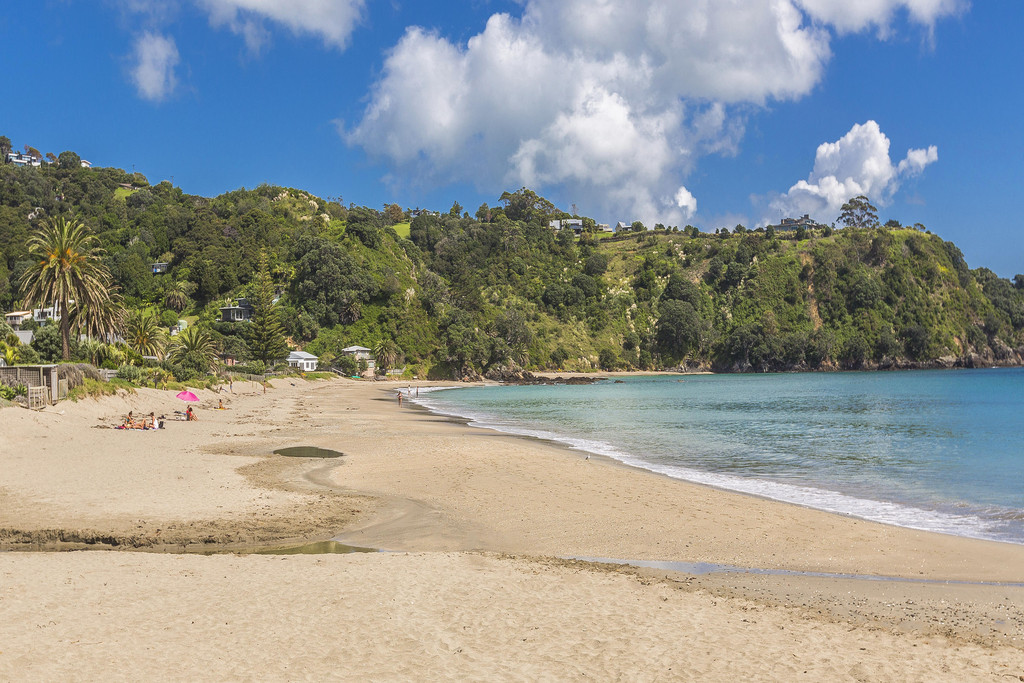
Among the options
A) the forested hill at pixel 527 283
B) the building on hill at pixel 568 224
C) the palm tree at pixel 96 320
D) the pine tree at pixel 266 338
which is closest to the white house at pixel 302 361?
the pine tree at pixel 266 338

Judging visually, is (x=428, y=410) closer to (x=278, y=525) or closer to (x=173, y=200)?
(x=278, y=525)

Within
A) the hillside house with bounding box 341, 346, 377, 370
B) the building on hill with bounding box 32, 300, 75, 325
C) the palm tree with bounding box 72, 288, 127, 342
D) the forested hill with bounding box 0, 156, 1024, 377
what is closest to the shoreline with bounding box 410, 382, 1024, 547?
the palm tree with bounding box 72, 288, 127, 342

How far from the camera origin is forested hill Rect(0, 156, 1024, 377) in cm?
9975

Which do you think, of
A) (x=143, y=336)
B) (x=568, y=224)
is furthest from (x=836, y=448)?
(x=568, y=224)

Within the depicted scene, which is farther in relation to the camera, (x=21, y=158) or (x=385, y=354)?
(x=21, y=158)

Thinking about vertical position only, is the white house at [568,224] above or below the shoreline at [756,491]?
above

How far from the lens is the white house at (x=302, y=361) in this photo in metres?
84.8

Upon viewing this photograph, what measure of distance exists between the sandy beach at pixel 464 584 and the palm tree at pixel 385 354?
254 ft

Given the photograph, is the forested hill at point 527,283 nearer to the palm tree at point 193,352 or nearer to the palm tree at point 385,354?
the palm tree at point 385,354

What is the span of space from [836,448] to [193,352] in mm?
49532

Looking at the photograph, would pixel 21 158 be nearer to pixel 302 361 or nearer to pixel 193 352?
pixel 302 361

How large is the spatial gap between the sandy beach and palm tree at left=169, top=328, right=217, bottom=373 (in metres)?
37.6

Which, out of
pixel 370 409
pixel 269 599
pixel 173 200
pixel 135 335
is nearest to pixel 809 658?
pixel 269 599

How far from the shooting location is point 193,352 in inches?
2095
